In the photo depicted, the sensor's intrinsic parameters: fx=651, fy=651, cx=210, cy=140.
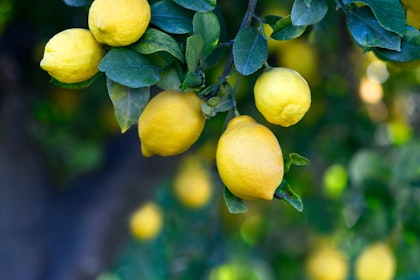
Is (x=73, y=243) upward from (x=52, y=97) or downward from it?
downward

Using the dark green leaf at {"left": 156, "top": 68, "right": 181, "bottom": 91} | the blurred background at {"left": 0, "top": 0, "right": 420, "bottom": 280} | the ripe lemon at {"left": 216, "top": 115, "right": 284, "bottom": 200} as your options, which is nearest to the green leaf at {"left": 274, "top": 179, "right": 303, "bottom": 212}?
the ripe lemon at {"left": 216, "top": 115, "right": 284, "bottom": 200}

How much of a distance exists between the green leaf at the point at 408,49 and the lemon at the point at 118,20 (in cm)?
25

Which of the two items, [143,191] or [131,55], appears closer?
[131,55]

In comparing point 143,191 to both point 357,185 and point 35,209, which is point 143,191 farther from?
point 357,185

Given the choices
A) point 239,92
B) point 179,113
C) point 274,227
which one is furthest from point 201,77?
point 274,227

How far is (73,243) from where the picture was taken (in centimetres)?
163

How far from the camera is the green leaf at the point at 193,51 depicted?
0.65 m

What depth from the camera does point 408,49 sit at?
68 centimetres

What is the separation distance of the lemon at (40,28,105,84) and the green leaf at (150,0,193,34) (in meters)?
0.07

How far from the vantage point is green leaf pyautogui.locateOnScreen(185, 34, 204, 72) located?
0.65 meters

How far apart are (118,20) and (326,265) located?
42.5 inches

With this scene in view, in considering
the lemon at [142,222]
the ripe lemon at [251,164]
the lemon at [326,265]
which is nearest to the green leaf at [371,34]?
the ripe lemon at [251,164]

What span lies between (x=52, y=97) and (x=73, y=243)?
38cm

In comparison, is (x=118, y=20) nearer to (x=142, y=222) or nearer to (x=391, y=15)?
(x=391, y=15)
